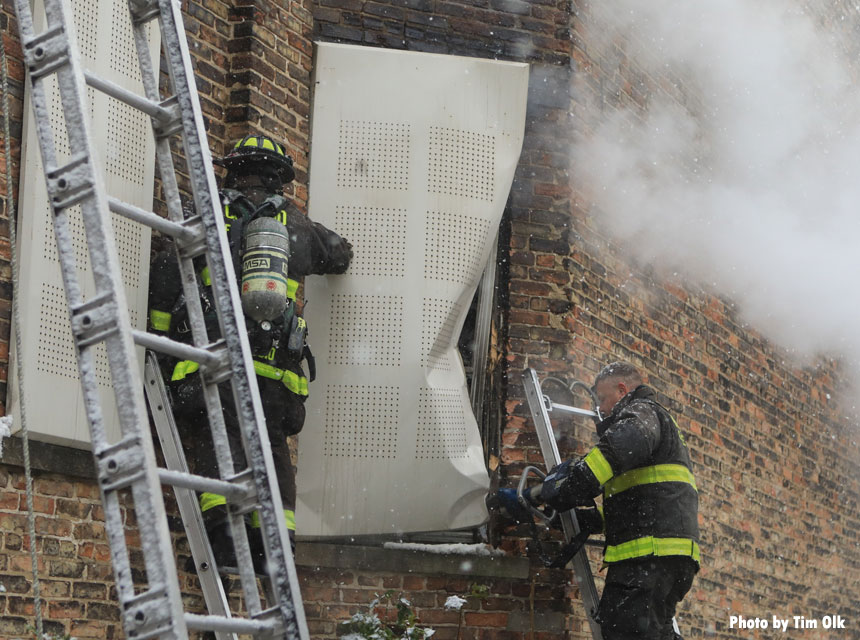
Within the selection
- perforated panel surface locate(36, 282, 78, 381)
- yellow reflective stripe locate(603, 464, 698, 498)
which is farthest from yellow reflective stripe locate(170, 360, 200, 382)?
yellow reflective stripe locate(603, 464, 698, 498)

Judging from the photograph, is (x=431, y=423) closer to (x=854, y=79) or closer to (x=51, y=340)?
(x=51, y=340)

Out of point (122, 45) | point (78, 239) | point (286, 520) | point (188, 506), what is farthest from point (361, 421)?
point (122, 45)

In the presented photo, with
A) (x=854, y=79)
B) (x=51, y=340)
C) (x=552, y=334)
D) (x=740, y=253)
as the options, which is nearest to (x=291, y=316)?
(x=51, y=340)

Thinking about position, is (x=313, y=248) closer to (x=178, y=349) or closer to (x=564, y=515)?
(x=564, y=515)

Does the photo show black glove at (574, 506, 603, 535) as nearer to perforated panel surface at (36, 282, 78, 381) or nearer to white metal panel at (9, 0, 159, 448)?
white metal panel at (9, 0, 159, 448)

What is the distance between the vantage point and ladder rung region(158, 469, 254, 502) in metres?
3.36

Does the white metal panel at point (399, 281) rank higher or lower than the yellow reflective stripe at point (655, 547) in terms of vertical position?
higher

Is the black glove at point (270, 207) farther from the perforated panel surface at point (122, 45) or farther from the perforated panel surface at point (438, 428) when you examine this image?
the perforated panel surface at point (438, 428)

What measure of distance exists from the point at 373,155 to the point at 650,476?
217 cm

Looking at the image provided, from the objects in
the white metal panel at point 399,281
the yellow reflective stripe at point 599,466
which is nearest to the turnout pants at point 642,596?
the yellow reflective stripe at point 599,466

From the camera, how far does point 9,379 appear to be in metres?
4.79

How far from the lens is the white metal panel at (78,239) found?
4848mm

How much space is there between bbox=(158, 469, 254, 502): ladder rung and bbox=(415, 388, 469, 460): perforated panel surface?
2.65 meters

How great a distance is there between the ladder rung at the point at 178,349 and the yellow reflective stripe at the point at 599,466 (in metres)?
2.20
